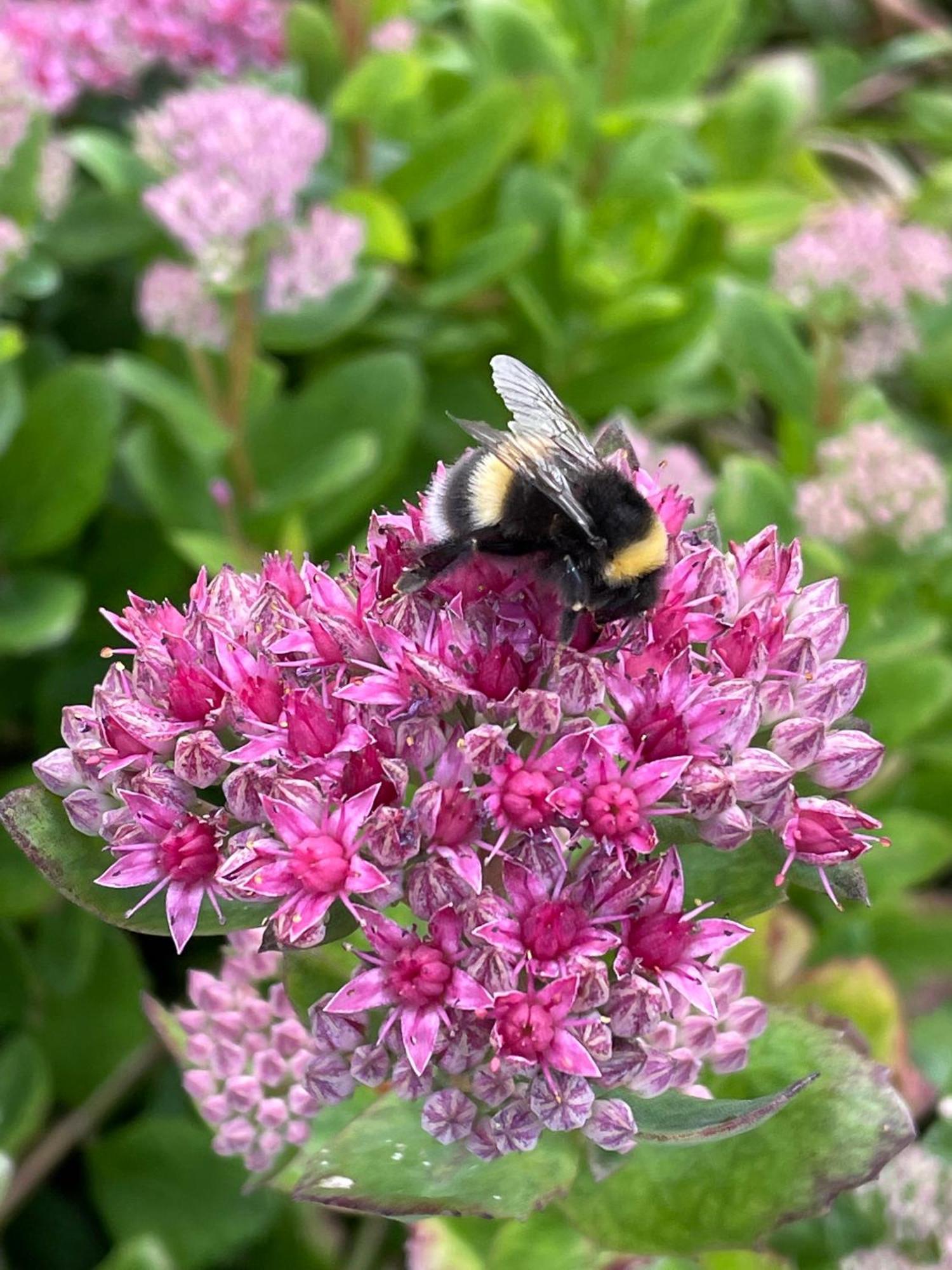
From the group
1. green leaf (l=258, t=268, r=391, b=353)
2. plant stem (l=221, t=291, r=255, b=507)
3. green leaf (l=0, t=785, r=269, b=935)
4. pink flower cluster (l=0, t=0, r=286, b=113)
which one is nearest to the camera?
green leaf (l=0, t=785, r=269, b=935)

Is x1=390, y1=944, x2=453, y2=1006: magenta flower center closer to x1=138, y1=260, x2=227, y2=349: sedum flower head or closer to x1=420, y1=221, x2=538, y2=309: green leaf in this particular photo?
x1=138, y1=260, x2=227, y2=349: sedum flower head

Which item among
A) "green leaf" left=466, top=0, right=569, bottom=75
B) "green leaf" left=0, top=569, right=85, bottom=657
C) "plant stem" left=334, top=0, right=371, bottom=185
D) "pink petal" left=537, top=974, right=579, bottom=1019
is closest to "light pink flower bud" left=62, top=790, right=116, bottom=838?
"pink petal" left=537, top=974, right=579, bottom=1019

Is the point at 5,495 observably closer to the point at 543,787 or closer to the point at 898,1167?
the point at 543,787

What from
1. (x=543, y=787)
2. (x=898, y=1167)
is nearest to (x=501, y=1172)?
(x=543, y=787)

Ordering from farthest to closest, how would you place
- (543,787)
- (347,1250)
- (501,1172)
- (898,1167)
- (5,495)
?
(5,495) < (347,1250) < (898,1167) < (501,1172) < (543,787)

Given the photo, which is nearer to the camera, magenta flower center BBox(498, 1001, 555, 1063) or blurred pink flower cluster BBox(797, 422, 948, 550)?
magenta flower center BBox(498, 1001, 555, 1063)

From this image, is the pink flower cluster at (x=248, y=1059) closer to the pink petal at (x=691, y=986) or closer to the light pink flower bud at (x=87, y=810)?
the light pink flower bud at (x=87, y=810)
